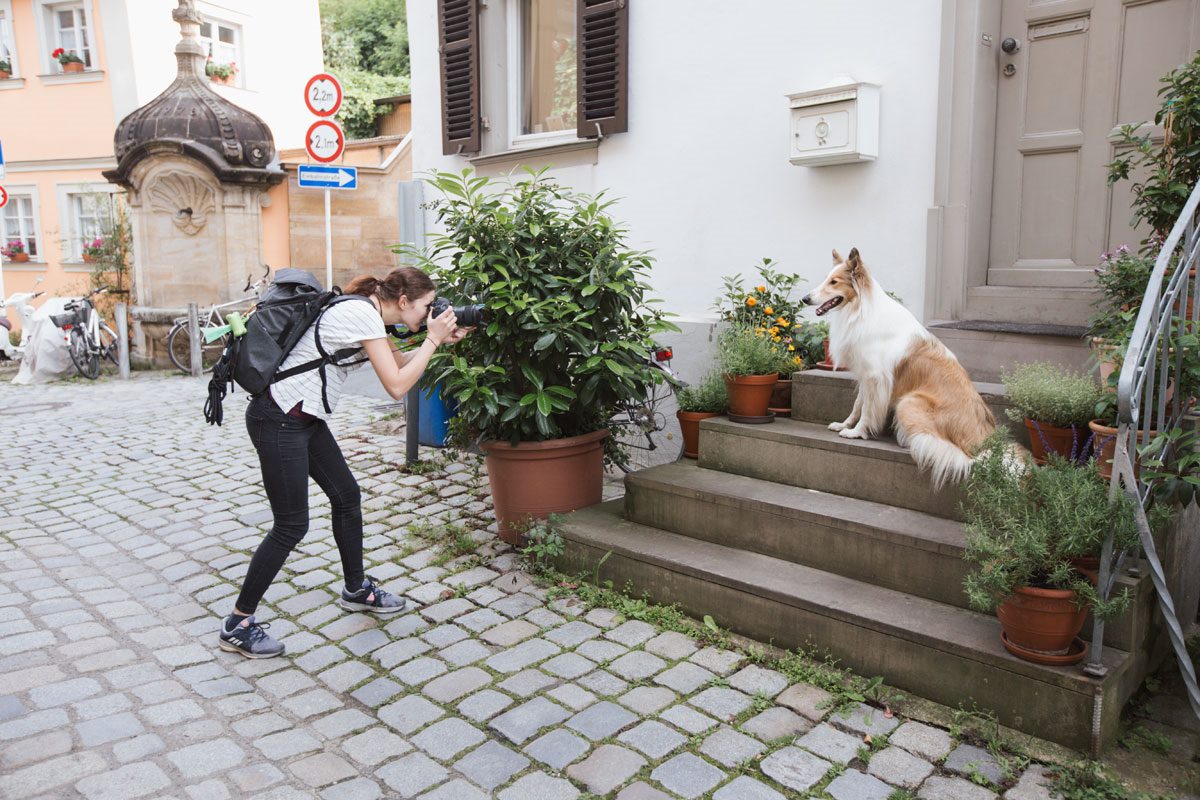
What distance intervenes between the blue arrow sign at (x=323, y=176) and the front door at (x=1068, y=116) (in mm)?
6156

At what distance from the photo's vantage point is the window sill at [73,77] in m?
17.4

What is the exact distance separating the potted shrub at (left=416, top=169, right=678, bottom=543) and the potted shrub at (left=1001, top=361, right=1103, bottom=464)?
1.86m

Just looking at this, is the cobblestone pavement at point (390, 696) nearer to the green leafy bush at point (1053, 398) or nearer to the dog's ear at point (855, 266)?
the green leafy bush at point (1053, 398)

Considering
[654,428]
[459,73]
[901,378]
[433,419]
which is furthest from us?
[459,73]

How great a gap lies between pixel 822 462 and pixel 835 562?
24.5 inches

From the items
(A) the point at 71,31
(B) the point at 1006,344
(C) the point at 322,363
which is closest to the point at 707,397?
(B) the point at 1006,344

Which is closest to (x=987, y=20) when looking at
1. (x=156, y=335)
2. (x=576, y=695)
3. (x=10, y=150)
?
(x=576, y=695)

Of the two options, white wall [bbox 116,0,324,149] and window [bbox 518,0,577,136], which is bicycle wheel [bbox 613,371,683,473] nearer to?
window [bbox 518,0,577,136]

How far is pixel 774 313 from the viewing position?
18.6 feet

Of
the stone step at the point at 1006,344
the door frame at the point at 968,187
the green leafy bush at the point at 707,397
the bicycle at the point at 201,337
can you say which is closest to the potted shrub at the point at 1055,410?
the stone step at the point at 1006,344

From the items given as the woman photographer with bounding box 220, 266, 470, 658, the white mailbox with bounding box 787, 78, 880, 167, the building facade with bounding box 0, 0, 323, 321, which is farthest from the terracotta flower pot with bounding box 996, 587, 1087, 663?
the building facade with bounding box 0, 0, 323, 321

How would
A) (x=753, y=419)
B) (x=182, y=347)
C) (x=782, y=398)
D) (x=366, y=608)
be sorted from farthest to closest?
(x=182, y=347) < (x=782, y=398) < (x=753, y=419) < (x=366, y=608)

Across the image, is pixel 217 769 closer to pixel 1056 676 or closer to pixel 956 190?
pixel 1056 676

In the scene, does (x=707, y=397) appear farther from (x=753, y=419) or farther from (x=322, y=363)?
(x=322, y=363)
